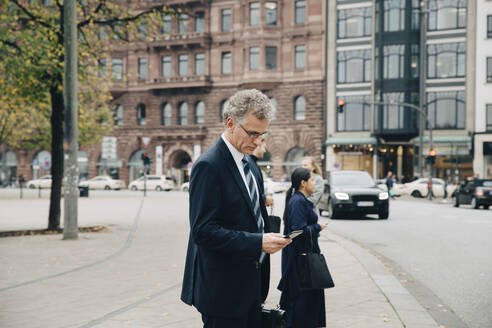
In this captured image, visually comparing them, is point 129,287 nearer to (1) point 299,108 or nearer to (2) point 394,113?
(2) point 394,113

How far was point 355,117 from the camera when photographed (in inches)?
1726

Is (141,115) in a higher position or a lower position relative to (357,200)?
higher

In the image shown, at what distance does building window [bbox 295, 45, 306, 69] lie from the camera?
149 ft

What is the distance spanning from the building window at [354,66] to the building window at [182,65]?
13.4 m

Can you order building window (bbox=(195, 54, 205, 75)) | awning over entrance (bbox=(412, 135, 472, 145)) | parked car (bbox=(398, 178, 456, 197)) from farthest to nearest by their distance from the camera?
building window (bbox=(195, 54, 205, 75)), awning over entrance (bbox=(412, 135, 472, 145)), parked car (bbox=(398, 178, 456, 197))

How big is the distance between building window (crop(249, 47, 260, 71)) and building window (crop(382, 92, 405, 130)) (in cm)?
1068

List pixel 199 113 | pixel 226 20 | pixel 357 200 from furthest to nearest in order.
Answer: pixel 199 113 < pixel 226 20 < pixel 357 200

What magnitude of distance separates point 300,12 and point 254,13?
3.75m

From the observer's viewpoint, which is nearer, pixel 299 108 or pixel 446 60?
pixel 446 60

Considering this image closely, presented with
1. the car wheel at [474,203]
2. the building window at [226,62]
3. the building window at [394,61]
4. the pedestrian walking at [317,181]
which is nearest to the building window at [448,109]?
the building window at [394,61]

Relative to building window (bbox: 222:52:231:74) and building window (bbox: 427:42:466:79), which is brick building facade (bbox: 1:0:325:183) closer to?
building window (bbox: 222:52:231:74)

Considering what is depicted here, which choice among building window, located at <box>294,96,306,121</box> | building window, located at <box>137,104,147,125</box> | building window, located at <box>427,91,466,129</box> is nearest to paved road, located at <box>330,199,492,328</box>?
building window, located at <box>427,91,466,129</box>

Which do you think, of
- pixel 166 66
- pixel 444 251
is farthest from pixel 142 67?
pixel 444 251

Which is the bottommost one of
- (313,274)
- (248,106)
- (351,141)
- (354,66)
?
(313,274)
